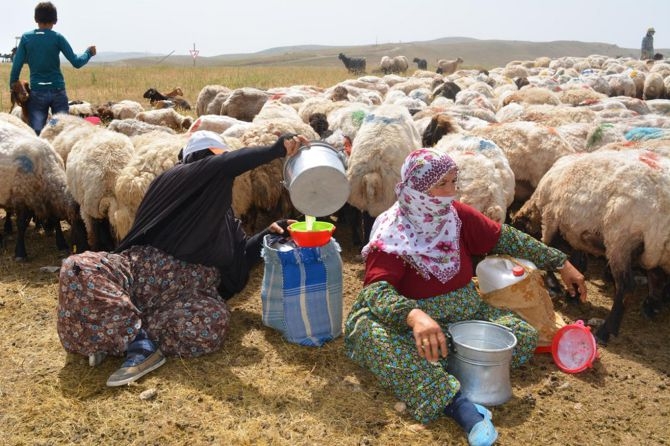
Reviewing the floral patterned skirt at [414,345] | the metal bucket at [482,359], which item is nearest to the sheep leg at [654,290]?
the floral patterned skirt at [414,345]

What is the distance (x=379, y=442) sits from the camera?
2.94 m

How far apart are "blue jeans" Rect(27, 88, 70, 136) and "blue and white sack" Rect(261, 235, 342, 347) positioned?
212 inches

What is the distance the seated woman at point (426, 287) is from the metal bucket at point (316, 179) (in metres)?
0.36

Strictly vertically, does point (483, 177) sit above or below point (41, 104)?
below

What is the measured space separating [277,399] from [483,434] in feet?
4.08

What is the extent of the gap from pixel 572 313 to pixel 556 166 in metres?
1.40

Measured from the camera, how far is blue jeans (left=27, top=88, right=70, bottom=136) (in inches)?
300

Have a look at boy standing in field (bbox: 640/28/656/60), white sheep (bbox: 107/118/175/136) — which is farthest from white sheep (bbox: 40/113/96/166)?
boy standing in field (bbox: 640/28/656/60)

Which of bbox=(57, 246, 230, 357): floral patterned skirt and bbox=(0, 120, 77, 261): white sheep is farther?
bbox=(0, 120, 77, 261): white sheep

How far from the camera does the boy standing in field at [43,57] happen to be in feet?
23.3

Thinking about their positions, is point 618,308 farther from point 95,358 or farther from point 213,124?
point 213,124

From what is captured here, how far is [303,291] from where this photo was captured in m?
3.82

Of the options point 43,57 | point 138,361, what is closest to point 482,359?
point 138,361

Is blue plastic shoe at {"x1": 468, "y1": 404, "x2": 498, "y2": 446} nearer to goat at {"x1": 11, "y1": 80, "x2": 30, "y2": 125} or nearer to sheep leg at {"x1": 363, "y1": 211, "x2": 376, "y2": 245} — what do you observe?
sheep leg at {"x1": 363, "y1": 211, "x2": 376, "y2": 245}
